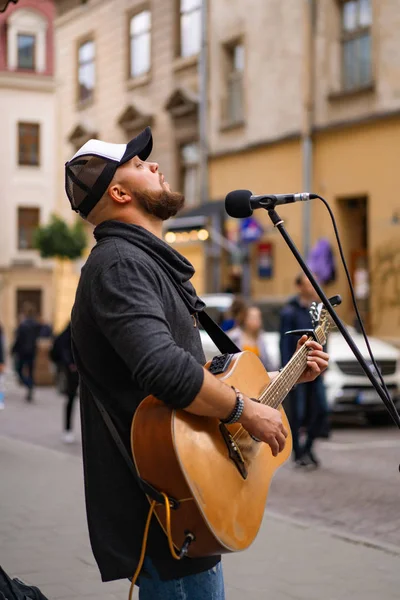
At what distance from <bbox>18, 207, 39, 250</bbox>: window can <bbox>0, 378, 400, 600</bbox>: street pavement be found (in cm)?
3386

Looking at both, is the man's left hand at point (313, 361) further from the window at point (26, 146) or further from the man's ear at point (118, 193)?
the window at point (26, 146)

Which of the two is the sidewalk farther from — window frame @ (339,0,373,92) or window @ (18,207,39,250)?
window @ (18,207,39,250)

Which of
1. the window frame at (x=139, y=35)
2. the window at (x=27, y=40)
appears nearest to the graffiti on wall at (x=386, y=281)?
the window frame at (x=139, y=35)

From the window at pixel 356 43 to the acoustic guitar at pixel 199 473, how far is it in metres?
18.5

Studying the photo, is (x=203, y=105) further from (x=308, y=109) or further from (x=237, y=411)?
(x=237, y=411)

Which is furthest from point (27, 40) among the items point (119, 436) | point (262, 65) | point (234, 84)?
point (119, 436)

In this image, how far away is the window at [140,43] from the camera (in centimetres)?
2775

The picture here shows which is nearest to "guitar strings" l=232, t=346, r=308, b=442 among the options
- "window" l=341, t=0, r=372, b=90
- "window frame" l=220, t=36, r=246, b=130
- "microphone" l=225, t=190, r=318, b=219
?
"microphone" l=225, t=190, r=318, b=219

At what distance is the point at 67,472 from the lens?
981 centimetres

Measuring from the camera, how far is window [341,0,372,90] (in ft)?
67.8

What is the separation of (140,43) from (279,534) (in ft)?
75.9

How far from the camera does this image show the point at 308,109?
72.2 ft

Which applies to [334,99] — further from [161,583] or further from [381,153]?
[161,583]

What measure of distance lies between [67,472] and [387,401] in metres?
6.65
